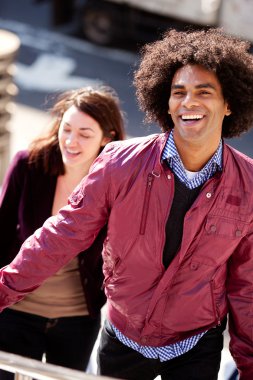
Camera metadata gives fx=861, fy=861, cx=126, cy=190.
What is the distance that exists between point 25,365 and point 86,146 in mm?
1307

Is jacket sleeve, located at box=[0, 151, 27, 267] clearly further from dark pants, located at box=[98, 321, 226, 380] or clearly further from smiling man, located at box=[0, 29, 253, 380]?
dark pants, located at box=[98, 321, 226, 380]

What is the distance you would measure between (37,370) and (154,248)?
0.64 m

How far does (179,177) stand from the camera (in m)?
3.13

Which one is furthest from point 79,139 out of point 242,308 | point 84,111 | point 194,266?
point 242,308

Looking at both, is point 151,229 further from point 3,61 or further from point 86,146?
point 3,61

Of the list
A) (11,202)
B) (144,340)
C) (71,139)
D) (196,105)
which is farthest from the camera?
(11,202)

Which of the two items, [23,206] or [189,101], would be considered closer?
[189,101]

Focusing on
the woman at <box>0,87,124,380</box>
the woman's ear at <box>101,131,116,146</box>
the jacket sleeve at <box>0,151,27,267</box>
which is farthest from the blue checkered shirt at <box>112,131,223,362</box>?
the jacket sleeve at <box>0,151,27,267</box>

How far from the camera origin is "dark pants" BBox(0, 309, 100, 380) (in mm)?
3770

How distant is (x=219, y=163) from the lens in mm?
3141

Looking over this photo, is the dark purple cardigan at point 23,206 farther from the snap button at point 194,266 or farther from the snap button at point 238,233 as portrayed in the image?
the snap button at point 238,233

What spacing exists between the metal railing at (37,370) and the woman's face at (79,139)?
1.21 meters

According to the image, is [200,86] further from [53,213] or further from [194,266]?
[53,213]

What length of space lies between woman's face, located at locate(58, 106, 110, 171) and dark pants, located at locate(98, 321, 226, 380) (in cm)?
80
